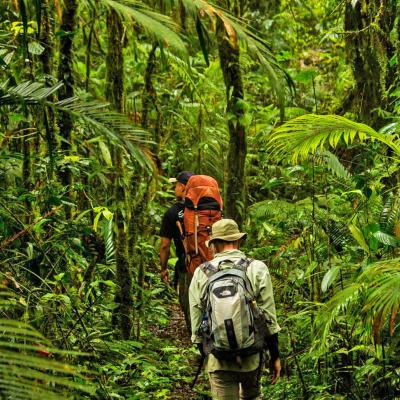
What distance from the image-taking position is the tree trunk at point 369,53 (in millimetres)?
7344

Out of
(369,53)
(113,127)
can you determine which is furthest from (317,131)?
(369,53)

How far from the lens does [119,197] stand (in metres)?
6.82

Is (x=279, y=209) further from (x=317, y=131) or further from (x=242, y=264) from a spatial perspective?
(x=242, y=264)

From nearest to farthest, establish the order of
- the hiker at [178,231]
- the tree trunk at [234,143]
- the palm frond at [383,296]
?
the palm frond at [383,296] < the hiker at [178,231] < the tree trunk at [234,143]

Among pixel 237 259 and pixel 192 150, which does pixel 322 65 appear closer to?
pixel 192 150

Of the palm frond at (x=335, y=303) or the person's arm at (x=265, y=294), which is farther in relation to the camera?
the person's arm at (x=265, y=294)

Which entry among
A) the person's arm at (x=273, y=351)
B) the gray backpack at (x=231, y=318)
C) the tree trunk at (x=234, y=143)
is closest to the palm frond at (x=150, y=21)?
the gray backpack at (x=231, y=318)

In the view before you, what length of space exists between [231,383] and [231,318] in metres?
0.62

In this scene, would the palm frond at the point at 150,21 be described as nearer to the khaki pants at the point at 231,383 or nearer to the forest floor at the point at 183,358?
the khaki pants at the point at 231,383

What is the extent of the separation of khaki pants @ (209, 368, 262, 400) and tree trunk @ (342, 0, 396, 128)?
12.8 ft

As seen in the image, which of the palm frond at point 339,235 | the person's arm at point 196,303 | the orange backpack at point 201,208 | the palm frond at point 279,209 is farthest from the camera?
the palm frond at point 279,209

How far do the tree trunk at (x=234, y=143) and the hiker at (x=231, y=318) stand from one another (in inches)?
143

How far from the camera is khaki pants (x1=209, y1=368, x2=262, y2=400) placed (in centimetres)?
434

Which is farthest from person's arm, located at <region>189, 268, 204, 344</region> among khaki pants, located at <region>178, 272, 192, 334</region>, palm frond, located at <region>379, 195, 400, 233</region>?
khaki pants, located at <region>178, 272, 192, 334</region>
